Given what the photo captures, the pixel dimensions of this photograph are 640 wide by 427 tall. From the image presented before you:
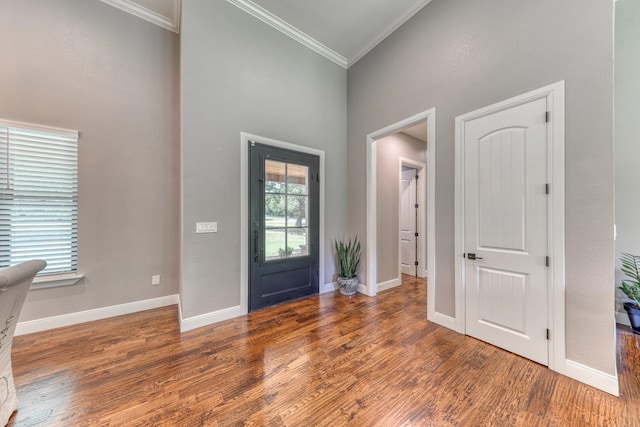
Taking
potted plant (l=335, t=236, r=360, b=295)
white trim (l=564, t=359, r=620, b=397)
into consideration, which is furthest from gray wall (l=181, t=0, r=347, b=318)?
white trim (l=564, t=359, r=620, b=397)

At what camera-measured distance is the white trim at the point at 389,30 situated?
2.70 metres

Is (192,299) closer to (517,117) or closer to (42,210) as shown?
(42,210)

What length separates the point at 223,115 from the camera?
8.61 feet

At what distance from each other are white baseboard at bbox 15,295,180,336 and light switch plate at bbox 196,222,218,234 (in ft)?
4.13

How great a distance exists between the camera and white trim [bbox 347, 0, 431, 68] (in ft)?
8.84

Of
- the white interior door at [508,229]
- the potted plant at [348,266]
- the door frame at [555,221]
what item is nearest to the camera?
the door frame at [555,221]

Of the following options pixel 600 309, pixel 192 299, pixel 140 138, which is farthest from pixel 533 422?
pixel 140 138

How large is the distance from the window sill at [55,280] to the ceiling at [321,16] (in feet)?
10.1

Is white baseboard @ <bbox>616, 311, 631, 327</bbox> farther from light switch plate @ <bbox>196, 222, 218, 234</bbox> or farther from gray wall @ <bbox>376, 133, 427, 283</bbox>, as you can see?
light switch plate @ <bbox>196, 222, 218, 234</bbox>

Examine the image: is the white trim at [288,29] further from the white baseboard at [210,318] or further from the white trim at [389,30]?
the white baseboard at [210,318]

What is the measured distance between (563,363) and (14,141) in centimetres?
519

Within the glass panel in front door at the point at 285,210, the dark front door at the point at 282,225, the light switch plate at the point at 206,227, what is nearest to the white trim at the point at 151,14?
the dark front door at the point at 282,225

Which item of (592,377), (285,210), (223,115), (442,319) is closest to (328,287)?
(285,210)

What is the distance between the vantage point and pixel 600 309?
160cm
